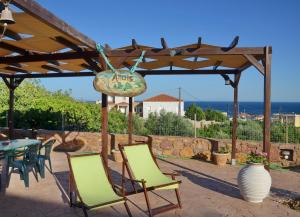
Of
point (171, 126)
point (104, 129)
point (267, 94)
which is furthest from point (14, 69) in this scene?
point (267, 94)

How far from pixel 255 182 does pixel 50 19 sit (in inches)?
154

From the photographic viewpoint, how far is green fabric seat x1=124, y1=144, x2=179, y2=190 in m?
5.09

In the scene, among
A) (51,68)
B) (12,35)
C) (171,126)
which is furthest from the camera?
(171,126)

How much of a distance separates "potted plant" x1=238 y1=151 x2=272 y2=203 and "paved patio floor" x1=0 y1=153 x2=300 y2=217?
0.42 feet

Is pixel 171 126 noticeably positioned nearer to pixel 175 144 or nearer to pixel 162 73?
pixel 175 144

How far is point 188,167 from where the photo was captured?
27.2 ft

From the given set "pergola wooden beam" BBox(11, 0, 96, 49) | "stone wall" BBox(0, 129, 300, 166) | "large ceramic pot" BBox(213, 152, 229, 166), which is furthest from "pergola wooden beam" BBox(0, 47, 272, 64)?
"stone wall" BBox(0, 129, 300, 166)

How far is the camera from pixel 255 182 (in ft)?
17.3

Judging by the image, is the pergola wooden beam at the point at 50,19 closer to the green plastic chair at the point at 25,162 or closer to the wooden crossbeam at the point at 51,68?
the green plastic chair at the point at 25,162

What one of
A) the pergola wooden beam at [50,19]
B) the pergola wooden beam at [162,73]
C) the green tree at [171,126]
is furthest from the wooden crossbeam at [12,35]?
the green tree at [171,126]

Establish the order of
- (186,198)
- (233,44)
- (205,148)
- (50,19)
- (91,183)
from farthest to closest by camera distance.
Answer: (205,148)
(233,44)
(186,198)
(91,183)
(50,19)

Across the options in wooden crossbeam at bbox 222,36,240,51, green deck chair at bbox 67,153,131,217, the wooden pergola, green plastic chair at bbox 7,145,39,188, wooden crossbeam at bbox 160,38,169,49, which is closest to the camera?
green deck chair at bbox 67,153,131,217

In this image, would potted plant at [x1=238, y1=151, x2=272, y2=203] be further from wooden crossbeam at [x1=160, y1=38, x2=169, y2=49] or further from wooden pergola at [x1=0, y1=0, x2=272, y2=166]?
wooden crossbeam at [x1=160, y1=38, x2=169, y2=49]

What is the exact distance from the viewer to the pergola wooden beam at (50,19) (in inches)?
148
